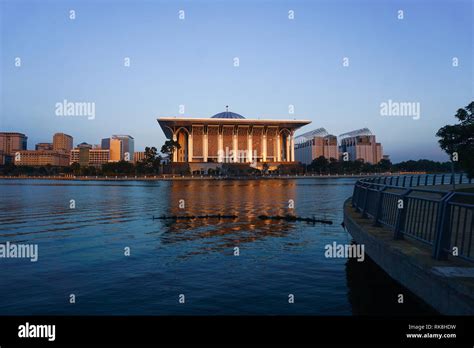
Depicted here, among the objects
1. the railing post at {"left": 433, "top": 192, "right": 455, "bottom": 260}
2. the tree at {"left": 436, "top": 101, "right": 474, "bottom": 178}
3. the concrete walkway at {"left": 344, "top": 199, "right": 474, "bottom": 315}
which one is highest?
the tree at {"left": 436, "top": 101, "right": 474, "bottom": 178}

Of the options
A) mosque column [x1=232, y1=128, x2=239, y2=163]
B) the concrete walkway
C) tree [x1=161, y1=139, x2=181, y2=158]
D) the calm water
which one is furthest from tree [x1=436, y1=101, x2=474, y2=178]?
mosque column [x1=232, y1=128, x2=239, y2=163]

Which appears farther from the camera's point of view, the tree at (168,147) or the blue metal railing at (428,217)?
the tree at (168,147)

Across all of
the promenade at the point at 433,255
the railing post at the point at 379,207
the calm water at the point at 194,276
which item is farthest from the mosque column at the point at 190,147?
the promenade at the point at 433,255

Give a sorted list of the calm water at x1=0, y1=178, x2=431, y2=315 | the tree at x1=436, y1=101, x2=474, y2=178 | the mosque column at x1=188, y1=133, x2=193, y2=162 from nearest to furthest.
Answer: the calm water at x1=0, y1=178, x2=431, y2=315 < the tree at x1=436, y1=101, x2=474, y2=178 < the mosque column at x1=188, y1=133, x2=193, y2=162

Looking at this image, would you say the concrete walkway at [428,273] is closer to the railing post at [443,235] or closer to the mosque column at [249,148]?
the railing post at [443,235]

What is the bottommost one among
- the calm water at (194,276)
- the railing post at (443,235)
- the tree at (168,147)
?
the calm water at (194,276)

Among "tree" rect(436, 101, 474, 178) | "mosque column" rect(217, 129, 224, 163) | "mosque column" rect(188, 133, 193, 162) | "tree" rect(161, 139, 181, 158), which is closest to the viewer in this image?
"tree" rect(436, 101, 474, 178)

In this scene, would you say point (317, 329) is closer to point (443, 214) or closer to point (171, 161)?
point (443, 214)

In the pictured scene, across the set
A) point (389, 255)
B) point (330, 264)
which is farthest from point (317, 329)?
point (330, 264)

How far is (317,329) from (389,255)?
10.9 feet

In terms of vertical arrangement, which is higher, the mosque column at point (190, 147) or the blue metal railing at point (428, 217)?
the mosque column at point (190, 147)

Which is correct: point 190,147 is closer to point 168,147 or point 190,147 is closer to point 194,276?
point 168,147

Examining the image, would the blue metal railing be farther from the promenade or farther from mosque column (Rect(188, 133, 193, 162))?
mosque column (Rect(188, 133, 193, 162))

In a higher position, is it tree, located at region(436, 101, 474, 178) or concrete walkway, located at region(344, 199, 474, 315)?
tree, located at region(436, 101, 474, 178)
